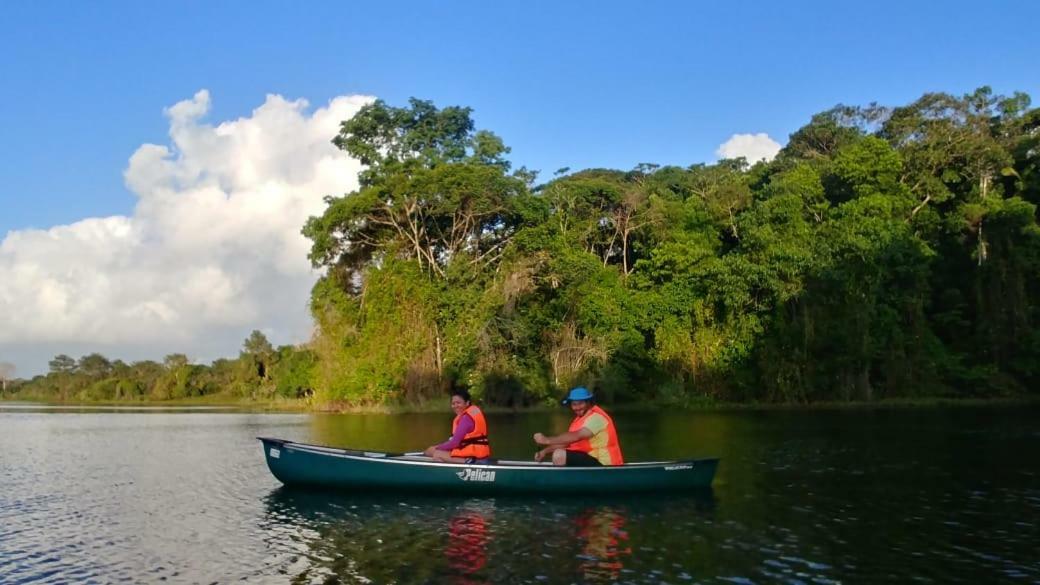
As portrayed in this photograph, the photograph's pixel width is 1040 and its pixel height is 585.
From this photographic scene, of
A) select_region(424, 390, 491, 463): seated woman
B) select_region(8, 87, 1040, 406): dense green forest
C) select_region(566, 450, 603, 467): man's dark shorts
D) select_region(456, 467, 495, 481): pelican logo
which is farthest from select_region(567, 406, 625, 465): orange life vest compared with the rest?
select_region(8, 87, 1040, 406): dense green forest

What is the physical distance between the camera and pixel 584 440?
15117 millimetres

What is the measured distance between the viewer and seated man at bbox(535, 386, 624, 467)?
48.5 feet

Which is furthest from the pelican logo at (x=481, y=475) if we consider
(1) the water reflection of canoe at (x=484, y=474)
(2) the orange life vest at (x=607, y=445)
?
(2) the orange life vest at (x=607, y=445)

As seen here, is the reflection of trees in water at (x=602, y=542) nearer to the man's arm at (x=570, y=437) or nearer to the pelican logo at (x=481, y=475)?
the man's arm at (x=570, y=437)

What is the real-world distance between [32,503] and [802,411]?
105ft

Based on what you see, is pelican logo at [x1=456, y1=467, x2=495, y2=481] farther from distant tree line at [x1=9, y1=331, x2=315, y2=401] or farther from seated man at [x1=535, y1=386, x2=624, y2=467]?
distant tree line at [x1=9, y1=331, x2=315, y2=401]

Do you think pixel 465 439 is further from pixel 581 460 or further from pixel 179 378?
Result: pixel 179 378

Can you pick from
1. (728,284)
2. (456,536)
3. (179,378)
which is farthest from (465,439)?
(179,378)

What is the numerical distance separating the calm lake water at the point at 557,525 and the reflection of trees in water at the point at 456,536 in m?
0.04

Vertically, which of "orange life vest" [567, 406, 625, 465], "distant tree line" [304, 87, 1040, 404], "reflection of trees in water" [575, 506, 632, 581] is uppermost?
"distant tree line" [304, 87, 1040, 404]

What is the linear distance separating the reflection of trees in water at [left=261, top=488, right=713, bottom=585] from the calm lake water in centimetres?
4

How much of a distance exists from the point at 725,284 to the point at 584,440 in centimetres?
2984

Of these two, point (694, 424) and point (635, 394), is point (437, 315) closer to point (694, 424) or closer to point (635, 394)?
point (635, 394)

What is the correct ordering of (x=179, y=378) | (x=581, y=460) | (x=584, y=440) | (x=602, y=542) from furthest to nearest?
(x=179, y=378), (x=584, y=440), (x=581, y=460), (x=602, y=542)
